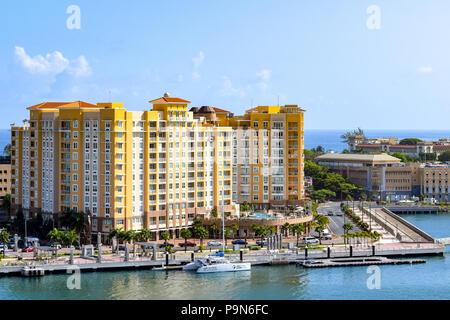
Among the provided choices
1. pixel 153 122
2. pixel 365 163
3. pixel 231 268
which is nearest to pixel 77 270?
pixel 231 268

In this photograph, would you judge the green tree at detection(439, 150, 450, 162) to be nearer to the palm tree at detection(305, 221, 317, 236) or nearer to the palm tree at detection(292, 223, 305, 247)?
the palm tree at detection(305, 221, 317, 236)

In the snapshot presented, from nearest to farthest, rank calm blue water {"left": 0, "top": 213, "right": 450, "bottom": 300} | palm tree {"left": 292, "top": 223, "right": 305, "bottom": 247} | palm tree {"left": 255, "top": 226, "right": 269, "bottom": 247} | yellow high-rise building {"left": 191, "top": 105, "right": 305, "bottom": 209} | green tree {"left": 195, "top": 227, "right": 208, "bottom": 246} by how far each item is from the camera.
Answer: calm blue water {"left": 0, "top": 213, "right": 450, "bottom": 300} → green tree {"left": 195, "top": 227, "right": 208, "bottom": 246} → palm tree {"left": 255, "top": 226, "right": 269, "bottom": 247} → palm tree {"left": 292, "top": 223, "right": 305, "bottom": 247} → yellow high-rise building {"left": 191, "top": 105, "right": 305, "bottom": 209}

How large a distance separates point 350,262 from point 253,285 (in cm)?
1163

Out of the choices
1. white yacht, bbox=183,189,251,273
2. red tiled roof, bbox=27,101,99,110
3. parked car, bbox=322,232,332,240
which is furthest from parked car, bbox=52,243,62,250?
parked car, bbox=322,232,332,240

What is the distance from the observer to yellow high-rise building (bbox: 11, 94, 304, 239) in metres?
73.8

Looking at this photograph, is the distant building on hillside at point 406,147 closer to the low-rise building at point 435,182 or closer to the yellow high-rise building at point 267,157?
the low-rise building at point 435,182

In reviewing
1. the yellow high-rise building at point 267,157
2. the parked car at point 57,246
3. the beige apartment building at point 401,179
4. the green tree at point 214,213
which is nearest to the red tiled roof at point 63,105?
the parked car at point 57,246

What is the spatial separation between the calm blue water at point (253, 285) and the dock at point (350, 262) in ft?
2.91

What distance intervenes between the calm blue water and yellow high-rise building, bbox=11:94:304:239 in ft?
36.8

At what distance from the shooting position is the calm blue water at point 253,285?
5678cm
